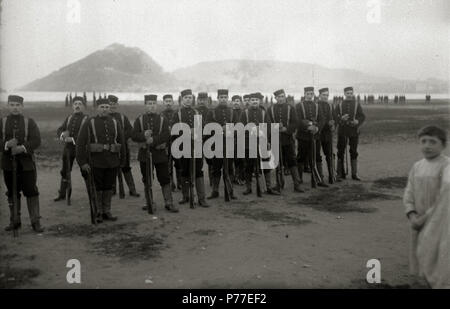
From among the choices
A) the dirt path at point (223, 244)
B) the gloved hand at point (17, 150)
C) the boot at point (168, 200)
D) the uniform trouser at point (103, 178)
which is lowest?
the dirt path at point (223, 244)

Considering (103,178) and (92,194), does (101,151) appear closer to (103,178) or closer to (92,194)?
(103,178)

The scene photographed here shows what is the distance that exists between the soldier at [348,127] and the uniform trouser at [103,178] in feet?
19.7

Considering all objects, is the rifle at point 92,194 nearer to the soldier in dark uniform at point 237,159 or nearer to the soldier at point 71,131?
the soldier at point 71,131

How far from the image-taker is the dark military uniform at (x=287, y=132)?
33.8ft

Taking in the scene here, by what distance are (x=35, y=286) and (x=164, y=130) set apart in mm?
4166

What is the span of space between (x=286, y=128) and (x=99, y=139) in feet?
14.8

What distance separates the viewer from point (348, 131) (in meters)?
11.3

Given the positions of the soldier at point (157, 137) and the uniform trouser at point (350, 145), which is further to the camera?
the uniform trouser at point (350, 145)

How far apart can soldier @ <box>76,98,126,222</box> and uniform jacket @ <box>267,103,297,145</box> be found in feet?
13.4

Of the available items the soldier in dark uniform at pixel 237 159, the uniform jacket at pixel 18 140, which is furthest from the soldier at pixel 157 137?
the soldier in dark uniform at pixel 237 159

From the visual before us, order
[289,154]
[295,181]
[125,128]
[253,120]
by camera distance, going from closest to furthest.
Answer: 1. [125,128]
2. [253,120]
3. [295,181]
4. [289,154]

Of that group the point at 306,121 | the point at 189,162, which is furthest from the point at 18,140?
the point at 306,121

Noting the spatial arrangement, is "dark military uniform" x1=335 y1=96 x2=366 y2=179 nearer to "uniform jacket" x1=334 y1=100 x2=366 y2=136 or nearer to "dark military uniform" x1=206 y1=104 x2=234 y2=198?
"uniform jacket" x1=334 y1=100 x2=366 y2=136

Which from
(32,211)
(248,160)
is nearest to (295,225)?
(248,160)
